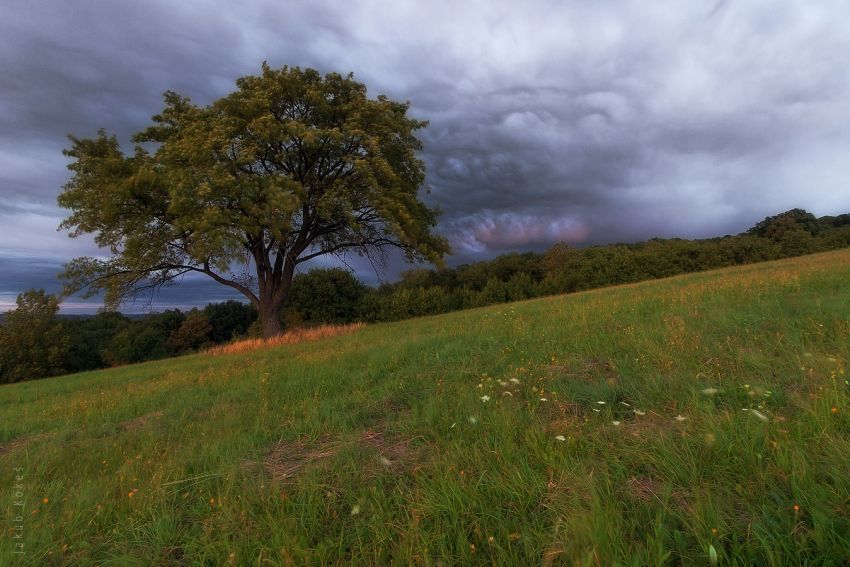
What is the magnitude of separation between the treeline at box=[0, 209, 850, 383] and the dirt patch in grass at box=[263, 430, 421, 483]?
34.8 m

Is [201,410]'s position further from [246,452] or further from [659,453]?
[659,453]

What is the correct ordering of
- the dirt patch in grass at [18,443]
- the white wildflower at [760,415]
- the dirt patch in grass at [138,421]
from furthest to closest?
the dirt patch in grass at [138,421]
the dirt patch in grass at [18,443]
the white wildflower at [760,415]

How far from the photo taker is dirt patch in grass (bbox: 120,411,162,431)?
554 centimetres

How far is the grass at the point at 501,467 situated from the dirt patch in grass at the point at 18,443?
0.20ft

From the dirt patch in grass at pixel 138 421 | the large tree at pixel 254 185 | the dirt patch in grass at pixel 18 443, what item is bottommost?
the dirt patch in grass at pixel 18 443

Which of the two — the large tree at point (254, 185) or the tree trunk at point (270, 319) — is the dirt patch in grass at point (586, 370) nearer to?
the large tree at point (254, 185)

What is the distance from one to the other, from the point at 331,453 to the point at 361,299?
44753 millimetres

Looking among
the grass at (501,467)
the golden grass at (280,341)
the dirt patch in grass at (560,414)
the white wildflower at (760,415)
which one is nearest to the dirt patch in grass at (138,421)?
the grass at (501,467)

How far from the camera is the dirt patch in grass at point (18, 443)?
17.3 feet

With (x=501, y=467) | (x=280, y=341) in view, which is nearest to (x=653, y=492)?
(x=501, y=467)

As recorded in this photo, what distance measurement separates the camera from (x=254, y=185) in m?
16.9

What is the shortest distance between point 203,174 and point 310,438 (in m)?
15.8

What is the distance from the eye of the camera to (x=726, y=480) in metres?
2.39

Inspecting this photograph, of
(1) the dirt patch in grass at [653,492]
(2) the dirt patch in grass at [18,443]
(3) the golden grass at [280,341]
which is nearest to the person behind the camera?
(1) the dirt patch in grass at [653,492]
